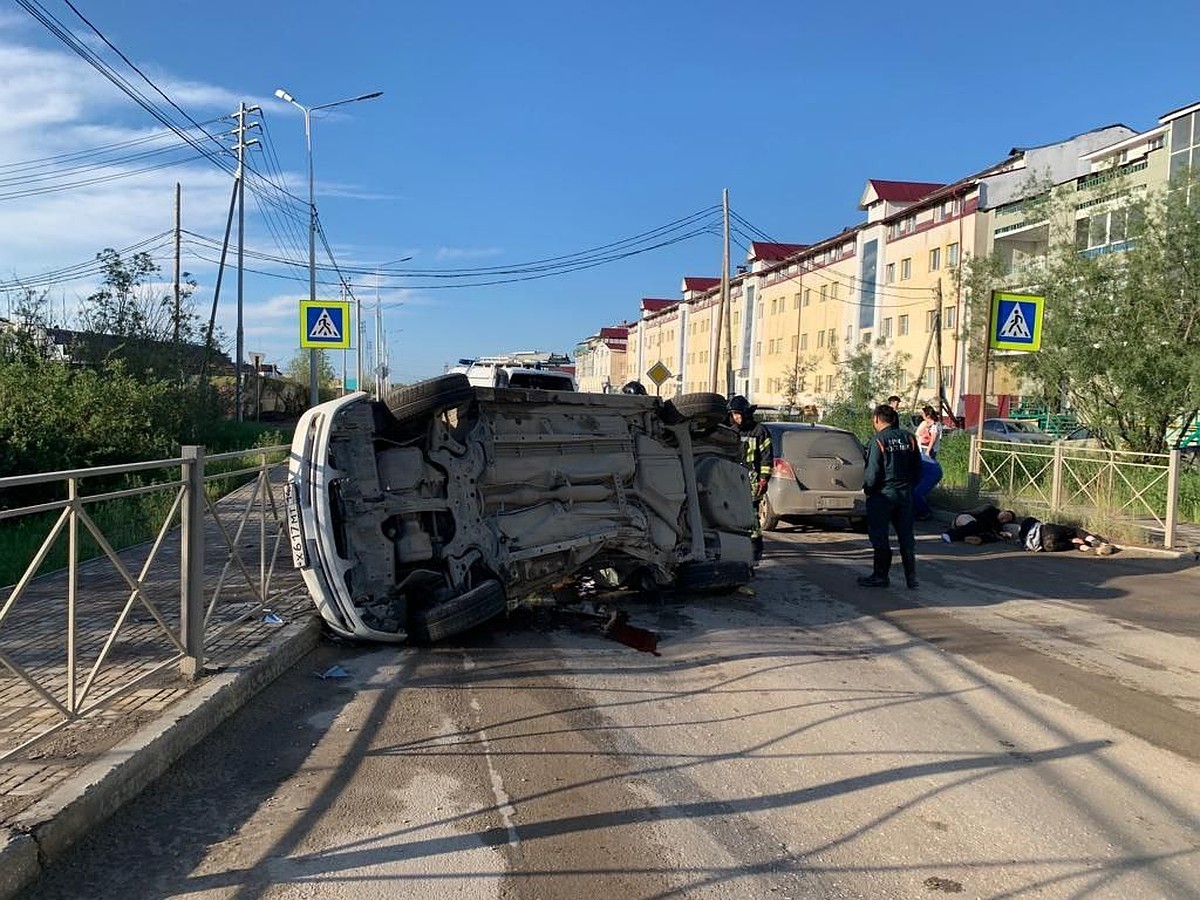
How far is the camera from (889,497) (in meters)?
9.09

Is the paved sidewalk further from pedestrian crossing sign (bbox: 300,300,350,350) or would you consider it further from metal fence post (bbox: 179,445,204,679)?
pedestrian crossing sign (bbox: 300,300,350,350)

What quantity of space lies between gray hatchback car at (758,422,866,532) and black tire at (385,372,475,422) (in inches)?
280

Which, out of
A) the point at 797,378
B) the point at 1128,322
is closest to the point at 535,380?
the point at 1128,322

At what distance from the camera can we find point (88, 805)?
3473 mm

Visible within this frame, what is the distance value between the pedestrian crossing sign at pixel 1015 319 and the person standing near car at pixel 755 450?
4436 millimetres

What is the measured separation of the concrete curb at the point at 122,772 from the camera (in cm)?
310

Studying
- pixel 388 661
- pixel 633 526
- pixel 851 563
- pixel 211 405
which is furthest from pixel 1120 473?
pixel 211 405

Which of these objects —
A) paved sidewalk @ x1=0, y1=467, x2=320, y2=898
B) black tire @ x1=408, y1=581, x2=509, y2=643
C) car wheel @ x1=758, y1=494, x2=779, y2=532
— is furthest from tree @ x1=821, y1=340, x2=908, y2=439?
paved sidewalk @ x1=0, y1=467, x2=320, y2=898

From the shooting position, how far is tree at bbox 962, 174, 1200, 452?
15.5m

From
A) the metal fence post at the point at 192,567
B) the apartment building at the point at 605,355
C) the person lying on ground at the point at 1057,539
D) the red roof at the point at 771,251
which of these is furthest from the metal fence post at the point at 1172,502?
the apartment building at the point at 605,355

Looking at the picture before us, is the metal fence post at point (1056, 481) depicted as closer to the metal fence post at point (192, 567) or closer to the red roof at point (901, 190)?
the metal fence post at point (192, 567)

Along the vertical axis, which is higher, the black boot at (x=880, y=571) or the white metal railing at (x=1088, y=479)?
the white metal railing at (x=1088, y=479)

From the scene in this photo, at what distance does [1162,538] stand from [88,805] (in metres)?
12.7

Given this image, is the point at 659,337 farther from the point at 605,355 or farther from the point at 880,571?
the point at 880,571
